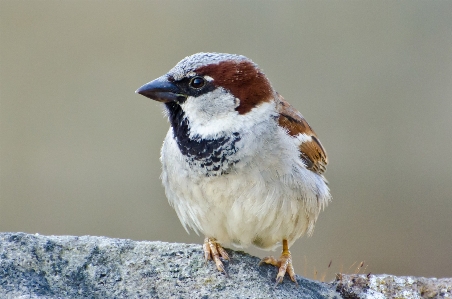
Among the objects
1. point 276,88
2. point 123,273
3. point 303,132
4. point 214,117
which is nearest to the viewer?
point 123,273

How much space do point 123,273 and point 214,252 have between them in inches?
15.3

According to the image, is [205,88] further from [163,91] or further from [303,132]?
[303,132]

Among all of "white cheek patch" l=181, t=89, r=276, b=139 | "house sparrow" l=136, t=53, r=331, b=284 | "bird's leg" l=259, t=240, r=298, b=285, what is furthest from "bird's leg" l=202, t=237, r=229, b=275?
"white cheek patch" l=181, t=89, r=276, b=139

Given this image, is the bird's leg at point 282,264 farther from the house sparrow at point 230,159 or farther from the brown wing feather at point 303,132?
the brown wing feather at point 303,132

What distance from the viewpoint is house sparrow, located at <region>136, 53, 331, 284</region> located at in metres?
2.53

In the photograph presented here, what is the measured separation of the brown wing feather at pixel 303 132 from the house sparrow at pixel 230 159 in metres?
0.02

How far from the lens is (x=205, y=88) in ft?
8.55

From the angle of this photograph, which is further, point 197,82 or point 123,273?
point 197,82

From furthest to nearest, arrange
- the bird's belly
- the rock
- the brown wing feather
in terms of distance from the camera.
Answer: the brown wing feather
the bird's belly
the rock

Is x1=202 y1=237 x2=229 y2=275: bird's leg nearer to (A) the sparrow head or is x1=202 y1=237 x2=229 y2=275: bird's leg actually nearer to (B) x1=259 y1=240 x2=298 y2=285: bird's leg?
(B) x1=259 y1=240 x2=298 y2=285: bird's leg

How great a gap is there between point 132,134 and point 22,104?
3.60ft

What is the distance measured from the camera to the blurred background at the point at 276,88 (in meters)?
5.22

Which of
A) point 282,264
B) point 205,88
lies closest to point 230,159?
point 205,88

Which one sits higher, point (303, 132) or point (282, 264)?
point (303, 132)
